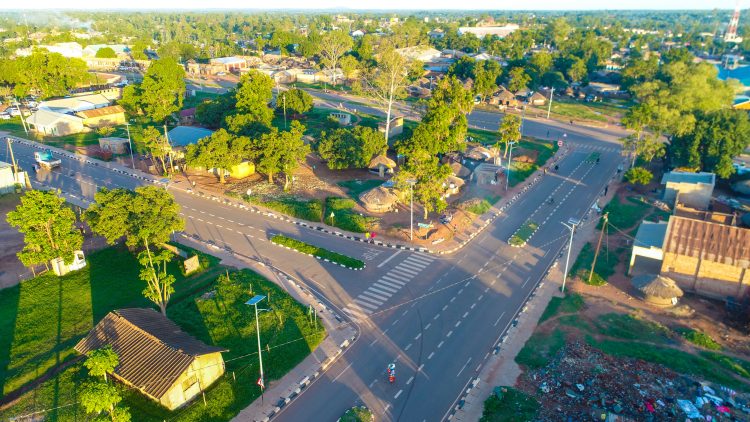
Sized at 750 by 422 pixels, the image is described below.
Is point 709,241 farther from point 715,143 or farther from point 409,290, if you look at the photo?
point 715,143

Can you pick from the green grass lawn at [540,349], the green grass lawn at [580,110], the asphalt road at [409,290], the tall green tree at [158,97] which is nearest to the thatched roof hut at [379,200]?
the asphalt road at [409,290]

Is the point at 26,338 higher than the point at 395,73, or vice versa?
the point at 395,73

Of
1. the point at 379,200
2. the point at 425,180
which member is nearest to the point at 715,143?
the point at 425,180

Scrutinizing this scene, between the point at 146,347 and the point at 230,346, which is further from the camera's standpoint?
the point at 230,346

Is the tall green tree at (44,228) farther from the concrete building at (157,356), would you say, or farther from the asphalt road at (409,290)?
the concrete building at (157,356)

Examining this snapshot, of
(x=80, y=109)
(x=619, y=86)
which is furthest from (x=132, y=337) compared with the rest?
(x=619, y=86)

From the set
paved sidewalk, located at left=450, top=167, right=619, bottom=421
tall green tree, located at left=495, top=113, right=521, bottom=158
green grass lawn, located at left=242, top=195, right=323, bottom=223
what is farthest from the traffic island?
tall green tree, located at left=495, top=113, right=521, bottom=158

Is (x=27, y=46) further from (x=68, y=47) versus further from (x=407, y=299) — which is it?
(x=407, y=299)
